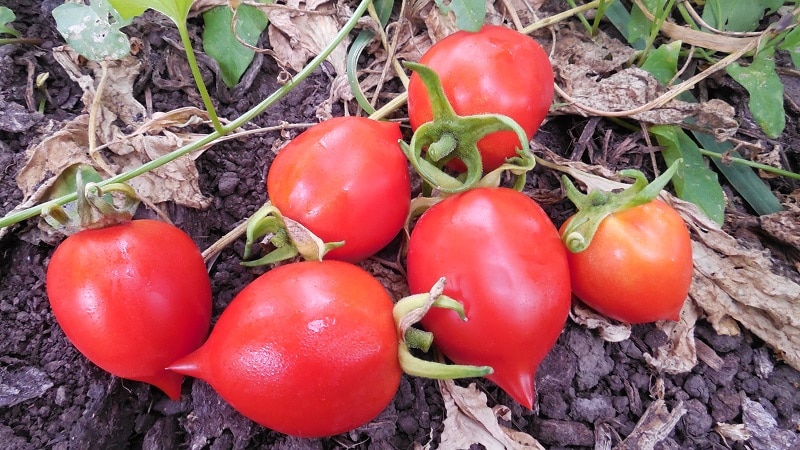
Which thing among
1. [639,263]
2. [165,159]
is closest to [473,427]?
[639,263]

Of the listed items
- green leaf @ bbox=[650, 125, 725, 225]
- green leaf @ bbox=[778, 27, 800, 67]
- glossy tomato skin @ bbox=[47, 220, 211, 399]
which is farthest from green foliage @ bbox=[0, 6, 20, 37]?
green leaf @ bbox=[778, 27, 800, 67]

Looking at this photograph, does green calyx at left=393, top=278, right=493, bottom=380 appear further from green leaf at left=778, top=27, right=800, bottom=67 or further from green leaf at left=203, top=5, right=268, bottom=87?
green leaf at left=778, top=27, right=800, bottom=67

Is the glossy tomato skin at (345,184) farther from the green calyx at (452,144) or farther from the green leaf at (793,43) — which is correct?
the green leaf at (793,43)

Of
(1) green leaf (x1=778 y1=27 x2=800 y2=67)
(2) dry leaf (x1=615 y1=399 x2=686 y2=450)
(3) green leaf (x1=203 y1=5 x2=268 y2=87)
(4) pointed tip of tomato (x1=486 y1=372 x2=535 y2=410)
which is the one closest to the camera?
(4) pointed tip of tomato (x1=486 y1=372 x2=535 y2=410)

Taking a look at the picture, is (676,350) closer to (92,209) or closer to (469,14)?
(469,14)

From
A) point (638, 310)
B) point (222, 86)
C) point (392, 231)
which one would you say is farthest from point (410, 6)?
point (638, 310)

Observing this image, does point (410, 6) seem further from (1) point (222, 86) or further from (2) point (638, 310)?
(2) point (638, 310)
